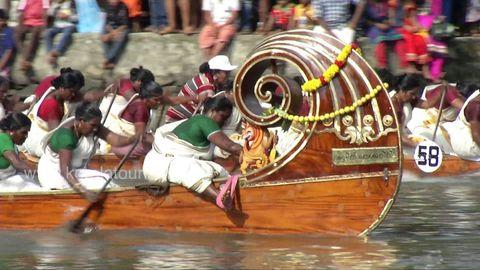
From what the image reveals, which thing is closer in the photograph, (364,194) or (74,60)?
(364,194)

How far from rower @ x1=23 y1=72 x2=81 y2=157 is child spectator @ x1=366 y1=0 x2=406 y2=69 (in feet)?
16.1

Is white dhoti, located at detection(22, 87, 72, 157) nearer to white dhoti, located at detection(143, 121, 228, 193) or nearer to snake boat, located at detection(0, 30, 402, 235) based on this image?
white dhoti, located at detection(143, 121, 228, 193)

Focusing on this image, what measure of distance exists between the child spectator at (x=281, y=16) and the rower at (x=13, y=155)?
676cm

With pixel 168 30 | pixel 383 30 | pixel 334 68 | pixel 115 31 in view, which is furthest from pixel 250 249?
pixel 115 31

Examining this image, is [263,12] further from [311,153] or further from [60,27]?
[311,153]

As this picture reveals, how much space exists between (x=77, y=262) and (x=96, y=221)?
54.9 inches

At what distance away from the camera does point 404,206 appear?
54.3 ft

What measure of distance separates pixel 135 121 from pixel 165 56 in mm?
4345

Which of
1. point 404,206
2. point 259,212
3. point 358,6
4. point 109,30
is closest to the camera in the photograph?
point 259,212

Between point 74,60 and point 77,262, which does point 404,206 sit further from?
point 74,60

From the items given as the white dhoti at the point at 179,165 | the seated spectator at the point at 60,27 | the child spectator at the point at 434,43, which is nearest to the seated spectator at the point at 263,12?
the child spectator at the point at 434,43

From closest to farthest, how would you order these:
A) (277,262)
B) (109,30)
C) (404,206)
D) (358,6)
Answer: (277,262) < (404,206) < (358,6) < (109,30)

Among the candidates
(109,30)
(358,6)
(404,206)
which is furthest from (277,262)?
(109,30)

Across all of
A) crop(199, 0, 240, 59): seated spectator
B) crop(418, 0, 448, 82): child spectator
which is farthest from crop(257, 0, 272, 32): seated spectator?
crop(418, 0, 448, 82): child spectator
